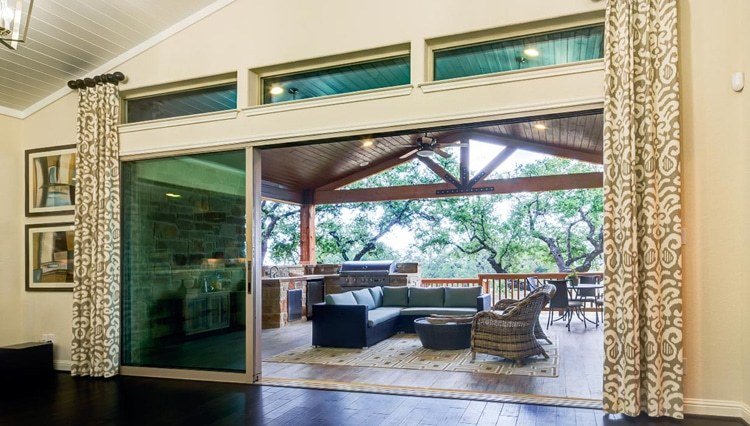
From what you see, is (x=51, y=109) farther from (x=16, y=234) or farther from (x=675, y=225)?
(x=675, y=225)

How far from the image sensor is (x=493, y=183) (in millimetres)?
10734

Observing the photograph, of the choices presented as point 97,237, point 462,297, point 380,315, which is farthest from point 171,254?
point 462,297

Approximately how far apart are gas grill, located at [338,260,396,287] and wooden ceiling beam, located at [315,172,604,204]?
5.00 ft

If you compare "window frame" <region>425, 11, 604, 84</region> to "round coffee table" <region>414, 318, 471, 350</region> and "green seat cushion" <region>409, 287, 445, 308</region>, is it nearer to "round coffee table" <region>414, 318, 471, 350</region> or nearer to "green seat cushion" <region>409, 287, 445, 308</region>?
"round coffee table" <region>414, 318, 471, 350</region>

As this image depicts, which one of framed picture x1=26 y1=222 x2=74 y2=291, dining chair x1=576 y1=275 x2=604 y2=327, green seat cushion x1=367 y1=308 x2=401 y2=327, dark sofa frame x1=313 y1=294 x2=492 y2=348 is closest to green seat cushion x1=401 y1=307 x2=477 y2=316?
green seat cushion x1=367 y1=308 x2=401 y2=327

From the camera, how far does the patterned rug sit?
5497 millimetres

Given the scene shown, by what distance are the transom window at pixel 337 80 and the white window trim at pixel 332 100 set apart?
0.25ft

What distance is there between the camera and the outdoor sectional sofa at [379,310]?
6957 millimetres

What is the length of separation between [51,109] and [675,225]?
6.16 meters

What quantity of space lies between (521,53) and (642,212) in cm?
152

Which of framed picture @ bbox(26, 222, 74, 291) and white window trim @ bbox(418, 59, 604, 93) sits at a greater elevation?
white window trim @ bbox(418, 59, 604, 93)

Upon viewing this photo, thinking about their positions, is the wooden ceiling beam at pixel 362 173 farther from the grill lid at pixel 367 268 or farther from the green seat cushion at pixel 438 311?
the green seat cushion at pixel 438 311

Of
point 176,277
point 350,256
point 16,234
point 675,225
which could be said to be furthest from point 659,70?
point 350,256

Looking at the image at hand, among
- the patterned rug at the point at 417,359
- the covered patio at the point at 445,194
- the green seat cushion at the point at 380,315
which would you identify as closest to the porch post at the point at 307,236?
the covered patio at the point at 445,194
